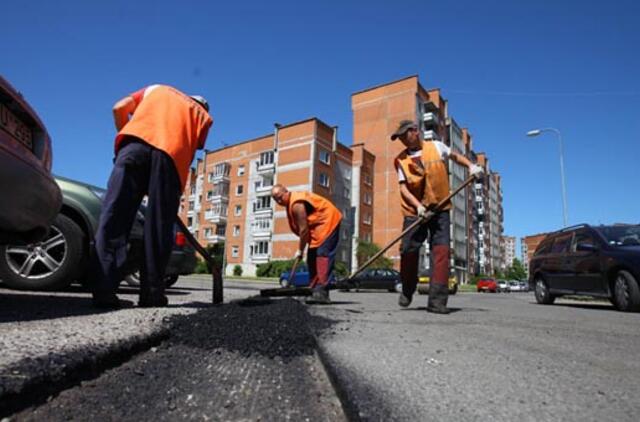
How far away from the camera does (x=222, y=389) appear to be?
136 cm

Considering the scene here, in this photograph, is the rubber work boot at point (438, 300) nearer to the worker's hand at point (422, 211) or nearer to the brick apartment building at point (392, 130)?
the worker's hand at point (422, 211)

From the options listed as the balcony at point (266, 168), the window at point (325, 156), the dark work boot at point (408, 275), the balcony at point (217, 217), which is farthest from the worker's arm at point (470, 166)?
the balcony at point (217, 217)

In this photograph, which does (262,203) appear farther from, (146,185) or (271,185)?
(146,185)

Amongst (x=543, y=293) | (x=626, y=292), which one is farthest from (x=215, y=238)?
(x=626, y=292)

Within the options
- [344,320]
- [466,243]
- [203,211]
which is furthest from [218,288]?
[466,243]

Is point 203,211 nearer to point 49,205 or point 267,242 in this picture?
point 267,242

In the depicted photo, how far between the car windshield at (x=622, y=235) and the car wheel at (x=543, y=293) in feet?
6.10

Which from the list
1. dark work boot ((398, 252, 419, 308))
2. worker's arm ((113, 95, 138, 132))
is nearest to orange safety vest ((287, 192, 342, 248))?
dark work boot ((398, 252, 419, 308))

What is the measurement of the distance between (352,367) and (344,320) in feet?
5.33

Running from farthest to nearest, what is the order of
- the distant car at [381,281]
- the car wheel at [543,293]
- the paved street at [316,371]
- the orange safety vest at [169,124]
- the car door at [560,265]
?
the distant car at [381,281] → the car wheel at [543,293] → the car door at [560,265] → the orange safety vest at [169,124] → the paved street at [316,371]

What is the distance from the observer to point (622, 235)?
657 cm

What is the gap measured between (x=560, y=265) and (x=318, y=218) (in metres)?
5.02

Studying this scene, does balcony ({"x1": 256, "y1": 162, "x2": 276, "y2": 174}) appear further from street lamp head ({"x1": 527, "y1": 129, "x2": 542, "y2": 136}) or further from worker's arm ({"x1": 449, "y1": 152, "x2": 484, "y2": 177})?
worker's arm ({"x1": 449, "y1": 152, "x2": 484, "y2": 177})

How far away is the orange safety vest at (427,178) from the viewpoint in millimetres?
4500
